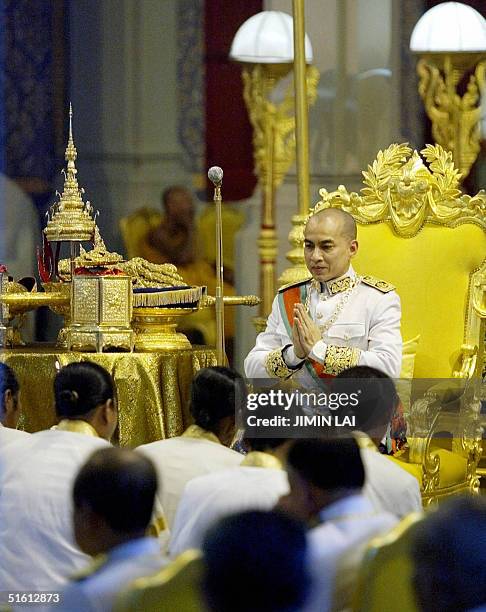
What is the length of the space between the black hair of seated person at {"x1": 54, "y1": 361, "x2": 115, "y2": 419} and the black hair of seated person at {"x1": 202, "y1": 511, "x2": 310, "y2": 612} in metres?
0.99

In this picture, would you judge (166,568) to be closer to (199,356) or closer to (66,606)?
(66,606)

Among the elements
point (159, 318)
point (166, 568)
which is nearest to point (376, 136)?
point (159, 318)

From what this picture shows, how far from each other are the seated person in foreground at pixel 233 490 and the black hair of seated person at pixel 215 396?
25 centimetres

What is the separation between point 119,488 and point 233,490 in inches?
12.3

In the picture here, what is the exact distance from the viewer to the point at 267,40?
250 inches

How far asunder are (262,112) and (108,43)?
0.73 metres

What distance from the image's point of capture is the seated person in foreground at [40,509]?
8.65ft

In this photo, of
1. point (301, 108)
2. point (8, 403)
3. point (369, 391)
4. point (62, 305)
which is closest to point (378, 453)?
point (369, 391)

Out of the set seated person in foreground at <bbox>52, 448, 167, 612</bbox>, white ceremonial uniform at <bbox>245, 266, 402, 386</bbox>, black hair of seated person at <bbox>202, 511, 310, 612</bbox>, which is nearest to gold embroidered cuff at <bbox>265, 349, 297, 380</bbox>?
white ceremonial uniform at <bbox>245, 266, 402, 386</bbox>

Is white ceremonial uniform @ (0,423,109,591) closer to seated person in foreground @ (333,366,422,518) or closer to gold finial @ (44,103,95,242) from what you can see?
seated person in foreground @ (333,366,422,518)

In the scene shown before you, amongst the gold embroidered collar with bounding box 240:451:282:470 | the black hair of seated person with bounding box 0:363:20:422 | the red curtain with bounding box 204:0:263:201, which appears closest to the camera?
the gold embroidered collar with bounding box 240:451:282:470

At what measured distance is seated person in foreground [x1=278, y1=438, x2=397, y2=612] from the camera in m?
2.34

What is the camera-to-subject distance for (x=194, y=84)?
22.2 feet

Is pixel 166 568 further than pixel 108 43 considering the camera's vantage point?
No
